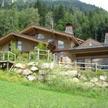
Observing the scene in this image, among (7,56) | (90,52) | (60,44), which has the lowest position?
(7,56)

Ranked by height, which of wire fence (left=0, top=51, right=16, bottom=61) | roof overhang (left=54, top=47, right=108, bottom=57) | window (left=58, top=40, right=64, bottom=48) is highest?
window (left=58, top=40, right=64, bottom=48)

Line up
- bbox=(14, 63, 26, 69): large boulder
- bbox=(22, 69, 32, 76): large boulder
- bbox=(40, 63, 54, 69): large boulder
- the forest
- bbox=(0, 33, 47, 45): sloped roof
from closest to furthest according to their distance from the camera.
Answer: bbox=(22, 69, 32, 76): large boulder
bbox=(40, 63, 54, 69): large boulder
bbox=(14, 63, 26, 69): large boulder
bbox=(0, 33, 47, 45): sloped roof
the forest

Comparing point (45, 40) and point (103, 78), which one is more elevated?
point (45, 40)

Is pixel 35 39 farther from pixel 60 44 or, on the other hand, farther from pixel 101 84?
pixel 101 84

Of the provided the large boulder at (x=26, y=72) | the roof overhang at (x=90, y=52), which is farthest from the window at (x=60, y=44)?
the large boulder at (x=26, y=72)

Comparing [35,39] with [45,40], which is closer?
[35,39]

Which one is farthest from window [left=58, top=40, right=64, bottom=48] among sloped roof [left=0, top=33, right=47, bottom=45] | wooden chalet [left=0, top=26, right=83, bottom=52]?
sloped roof [left=0, top=33, right=47, bottom=45]

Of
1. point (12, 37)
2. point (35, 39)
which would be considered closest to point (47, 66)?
point (35, 39)

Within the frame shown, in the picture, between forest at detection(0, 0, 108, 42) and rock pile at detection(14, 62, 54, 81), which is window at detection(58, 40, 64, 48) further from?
forest at detection(0, 0, 108, 42)

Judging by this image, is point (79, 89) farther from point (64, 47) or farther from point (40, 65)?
point (64, 47)

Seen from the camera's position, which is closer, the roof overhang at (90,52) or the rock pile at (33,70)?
the rock pile at (33,70)

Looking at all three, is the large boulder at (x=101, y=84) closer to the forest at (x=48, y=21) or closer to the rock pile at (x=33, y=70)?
the rock pile at (x=33, y=70)

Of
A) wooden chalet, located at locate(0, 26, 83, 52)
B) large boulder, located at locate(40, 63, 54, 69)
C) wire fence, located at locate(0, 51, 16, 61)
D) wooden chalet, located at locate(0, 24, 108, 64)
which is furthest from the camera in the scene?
wooden chalet, located at locate(0, 26, 83, 52)

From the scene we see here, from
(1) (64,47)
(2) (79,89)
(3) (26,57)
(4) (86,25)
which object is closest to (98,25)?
(4) (86,25)
